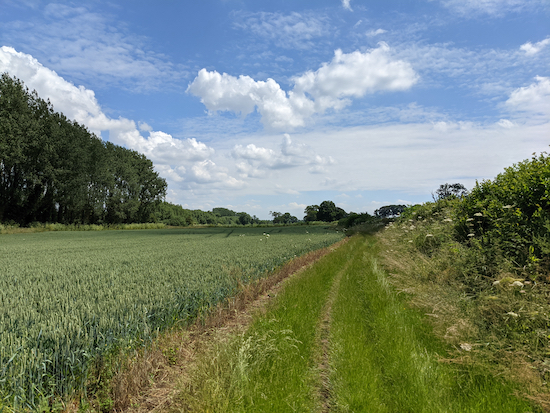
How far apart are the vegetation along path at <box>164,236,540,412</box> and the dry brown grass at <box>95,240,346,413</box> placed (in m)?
0.25

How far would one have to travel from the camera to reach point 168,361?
4852 mm

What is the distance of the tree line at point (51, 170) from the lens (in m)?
40.5

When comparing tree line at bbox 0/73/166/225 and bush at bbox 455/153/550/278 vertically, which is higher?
tree line at bbox 0/73/166/225

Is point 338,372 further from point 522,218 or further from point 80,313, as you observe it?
point 522,218

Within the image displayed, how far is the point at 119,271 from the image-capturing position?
950 centimetres

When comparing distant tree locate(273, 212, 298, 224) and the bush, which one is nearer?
the bush

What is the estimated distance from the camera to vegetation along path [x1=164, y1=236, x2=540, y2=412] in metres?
3.80

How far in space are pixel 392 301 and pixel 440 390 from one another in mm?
3651

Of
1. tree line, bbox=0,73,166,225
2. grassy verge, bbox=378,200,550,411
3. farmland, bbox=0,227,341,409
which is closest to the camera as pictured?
farmland, bbox=0,227,341,409

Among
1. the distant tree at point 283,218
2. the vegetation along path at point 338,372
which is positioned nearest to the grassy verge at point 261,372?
the vegetation along path at point 338,372

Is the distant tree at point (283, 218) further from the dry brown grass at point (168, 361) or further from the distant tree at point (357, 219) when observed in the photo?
the dry brown grass at point (168, 361)

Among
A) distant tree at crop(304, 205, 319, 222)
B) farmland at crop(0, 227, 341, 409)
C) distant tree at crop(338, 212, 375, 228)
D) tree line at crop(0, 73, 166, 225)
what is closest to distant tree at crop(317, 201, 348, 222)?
distant tree at crop(304, 205, 319, 222)

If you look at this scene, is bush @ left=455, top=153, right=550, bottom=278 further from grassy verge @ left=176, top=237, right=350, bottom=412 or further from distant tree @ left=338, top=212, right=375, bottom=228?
distant tree @ left=338, top=212, right=375, bottom=228

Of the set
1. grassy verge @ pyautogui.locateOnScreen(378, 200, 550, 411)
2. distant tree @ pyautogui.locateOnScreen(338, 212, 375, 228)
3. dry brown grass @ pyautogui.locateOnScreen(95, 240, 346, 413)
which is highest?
distant tree @ pyautogui.locateOnScreen(338, 212, 375, 228)
